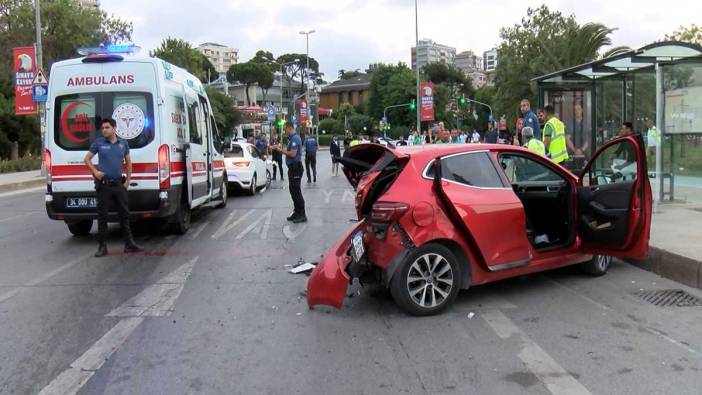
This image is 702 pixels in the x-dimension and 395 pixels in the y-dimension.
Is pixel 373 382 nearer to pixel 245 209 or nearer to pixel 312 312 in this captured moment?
pixel 312 312

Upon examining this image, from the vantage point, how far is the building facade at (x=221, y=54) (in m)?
183

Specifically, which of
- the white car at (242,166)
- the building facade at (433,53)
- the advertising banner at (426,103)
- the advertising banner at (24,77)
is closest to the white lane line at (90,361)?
the white car at (242,166)

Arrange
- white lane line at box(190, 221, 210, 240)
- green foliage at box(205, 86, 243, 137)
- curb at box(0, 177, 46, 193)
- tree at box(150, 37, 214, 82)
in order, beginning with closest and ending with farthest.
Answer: white lane line at box(190, 221, 210, 240), curb at box(0, 177, 46, 193), tree at box(150, 37, 214, 82), green foliage at box(205, 86, 243, 137)

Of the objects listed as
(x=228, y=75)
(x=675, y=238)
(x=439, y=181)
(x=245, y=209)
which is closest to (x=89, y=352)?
(x=439, y=181)

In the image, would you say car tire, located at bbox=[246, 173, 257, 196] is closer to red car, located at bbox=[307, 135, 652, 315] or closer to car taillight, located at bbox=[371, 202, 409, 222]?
red car, located at bbox=[307, 135, 652, 315]

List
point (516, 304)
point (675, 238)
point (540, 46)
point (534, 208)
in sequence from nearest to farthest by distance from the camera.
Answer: point (516, 304), point (534, 208), point (675, 238), point (540, 46)

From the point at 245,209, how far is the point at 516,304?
852 centimetres

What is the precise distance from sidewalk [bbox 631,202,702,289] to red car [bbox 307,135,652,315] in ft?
2.67

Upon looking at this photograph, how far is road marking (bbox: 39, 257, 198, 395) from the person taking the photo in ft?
13.3

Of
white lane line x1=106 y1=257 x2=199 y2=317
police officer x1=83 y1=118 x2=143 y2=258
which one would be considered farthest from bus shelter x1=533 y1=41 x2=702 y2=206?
police officer x1=83 y1=118 x2=143 y2=258

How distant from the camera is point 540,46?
42.3 m

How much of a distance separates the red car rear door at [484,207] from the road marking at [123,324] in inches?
112

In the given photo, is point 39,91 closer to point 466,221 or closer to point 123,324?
point 123,324

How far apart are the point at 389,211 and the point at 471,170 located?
108 cm
